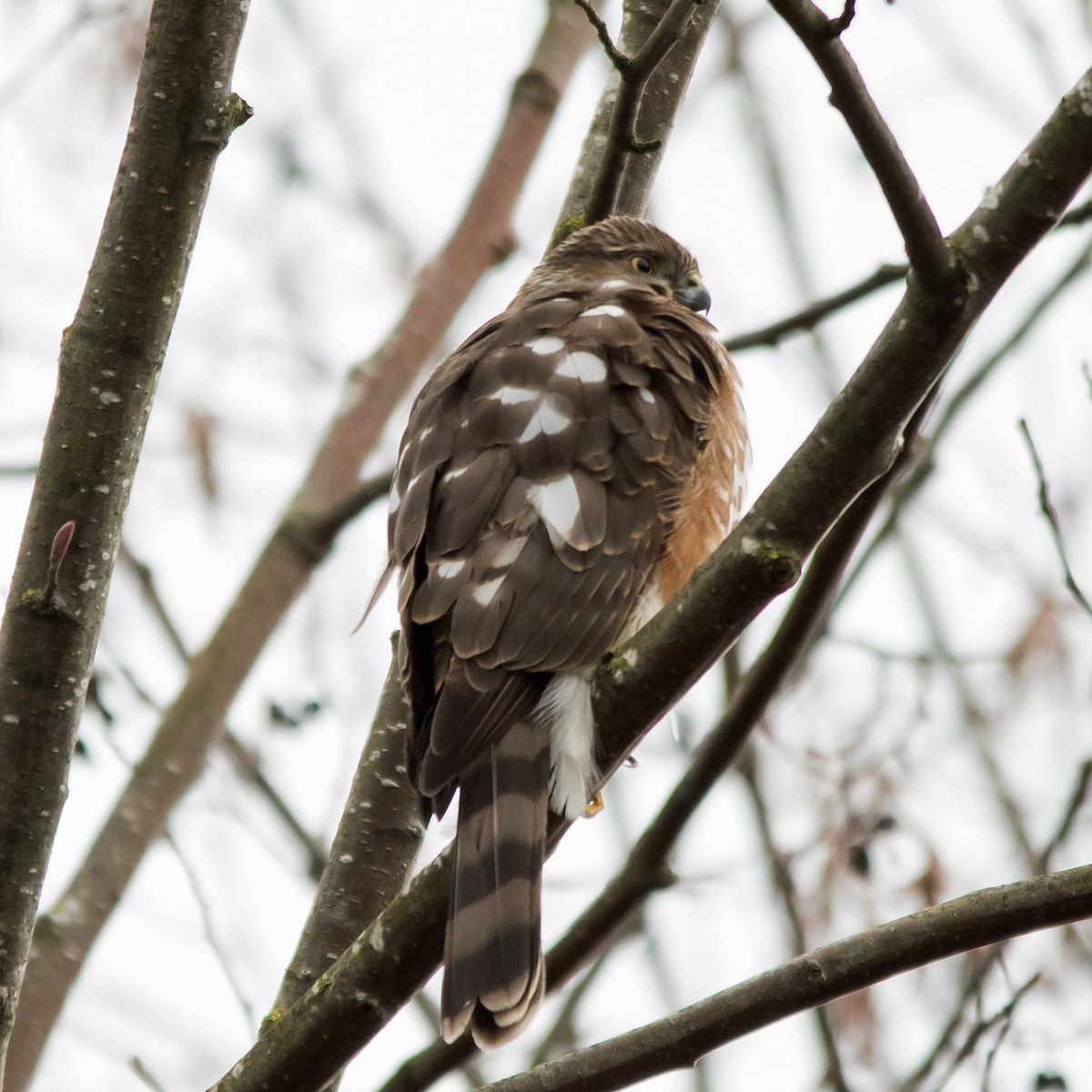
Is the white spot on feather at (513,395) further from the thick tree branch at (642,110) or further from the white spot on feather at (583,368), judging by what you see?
the thick tree branch at (642,110)

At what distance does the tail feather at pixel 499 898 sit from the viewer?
90.3 inches

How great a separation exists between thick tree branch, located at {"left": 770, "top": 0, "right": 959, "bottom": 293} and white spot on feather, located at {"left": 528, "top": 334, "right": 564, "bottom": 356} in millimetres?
1390

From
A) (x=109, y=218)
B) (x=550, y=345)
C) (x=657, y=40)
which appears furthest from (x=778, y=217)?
(x=109, y=218)

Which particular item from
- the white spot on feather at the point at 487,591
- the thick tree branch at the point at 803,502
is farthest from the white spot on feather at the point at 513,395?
the thick tree branch at the point at 803,502

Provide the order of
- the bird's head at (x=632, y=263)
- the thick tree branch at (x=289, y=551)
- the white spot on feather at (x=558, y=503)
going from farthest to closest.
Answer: the bird's head at (x=632, y=263)
the thick tree branch at (x=289, y=551)
the white spot on feather at (x=558, y=503)

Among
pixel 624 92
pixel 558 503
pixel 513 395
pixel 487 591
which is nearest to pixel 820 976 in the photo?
pixel 487 591

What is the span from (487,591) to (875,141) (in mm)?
1142

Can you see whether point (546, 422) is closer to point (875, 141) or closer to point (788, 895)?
point (875, 141)

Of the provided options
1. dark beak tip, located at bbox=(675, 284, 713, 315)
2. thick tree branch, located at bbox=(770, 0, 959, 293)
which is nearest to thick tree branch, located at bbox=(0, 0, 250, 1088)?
thick tree branch, located at bbox=(770, 0, 959, 293)

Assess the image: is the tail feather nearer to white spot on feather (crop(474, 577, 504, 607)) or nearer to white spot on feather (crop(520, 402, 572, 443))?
white spot on feather (crop(474, 577, 504, 607))

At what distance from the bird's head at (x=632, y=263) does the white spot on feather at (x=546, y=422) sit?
109 cm

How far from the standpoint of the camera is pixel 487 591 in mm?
2795

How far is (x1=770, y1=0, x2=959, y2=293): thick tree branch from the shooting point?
2000 mm

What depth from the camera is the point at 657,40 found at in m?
2.67
